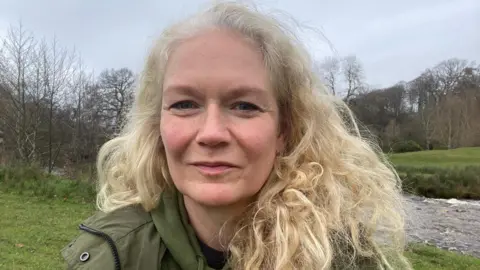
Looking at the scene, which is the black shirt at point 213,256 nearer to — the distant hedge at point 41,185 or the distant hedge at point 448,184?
the distant hedge at point 41,185

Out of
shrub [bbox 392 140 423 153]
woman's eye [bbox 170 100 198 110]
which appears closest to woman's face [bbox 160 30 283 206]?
woman's eye [bbox 170 100 198 110]

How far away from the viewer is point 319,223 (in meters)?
1.56

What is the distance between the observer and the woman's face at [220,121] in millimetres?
1510

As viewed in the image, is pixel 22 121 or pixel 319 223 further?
pixel 22 121

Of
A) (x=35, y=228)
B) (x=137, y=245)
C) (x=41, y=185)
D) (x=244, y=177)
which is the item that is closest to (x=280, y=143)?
(x=244, y=177)

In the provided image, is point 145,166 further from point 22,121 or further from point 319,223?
point 22,121

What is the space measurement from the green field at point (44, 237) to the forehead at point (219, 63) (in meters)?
5.86

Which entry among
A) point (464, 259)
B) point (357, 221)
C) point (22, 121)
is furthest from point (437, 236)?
point (22, 121)

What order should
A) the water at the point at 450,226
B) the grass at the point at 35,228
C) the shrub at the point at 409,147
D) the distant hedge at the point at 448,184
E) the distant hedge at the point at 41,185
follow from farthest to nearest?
the shrub at the point at 409,147, the distant hedge at the point at 448,184, the distant hedge at the point at 41,185, the water at the point at 450,226, the grass at the point at 35,228

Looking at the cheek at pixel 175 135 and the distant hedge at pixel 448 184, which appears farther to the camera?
the distant hedge at pixel 448 184

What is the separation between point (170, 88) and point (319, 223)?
2.43 ft

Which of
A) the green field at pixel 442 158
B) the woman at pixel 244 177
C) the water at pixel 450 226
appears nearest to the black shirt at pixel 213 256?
the woman at pixel 244 177

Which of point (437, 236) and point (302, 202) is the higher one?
point (302, 202)

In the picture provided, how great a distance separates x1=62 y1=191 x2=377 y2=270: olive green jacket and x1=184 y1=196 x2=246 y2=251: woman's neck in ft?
0.13
